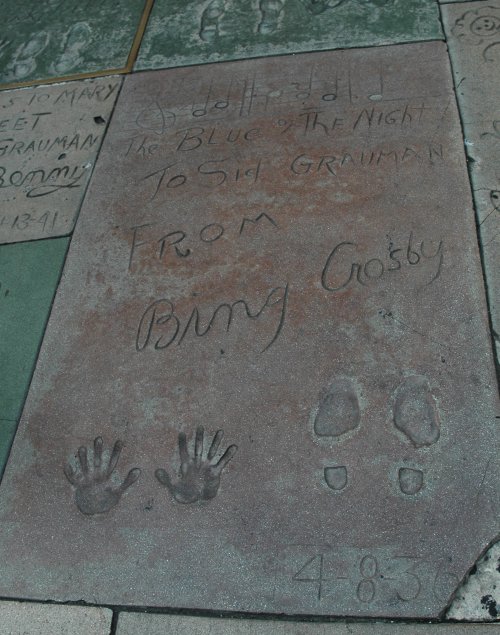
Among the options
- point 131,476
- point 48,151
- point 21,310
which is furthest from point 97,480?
point 48,151

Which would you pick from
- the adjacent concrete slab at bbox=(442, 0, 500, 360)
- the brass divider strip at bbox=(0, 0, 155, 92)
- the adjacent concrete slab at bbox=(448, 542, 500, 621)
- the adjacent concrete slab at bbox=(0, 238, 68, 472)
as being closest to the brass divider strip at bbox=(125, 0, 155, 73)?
the brass divider strip at bbox=(0, 0, 155, 92)

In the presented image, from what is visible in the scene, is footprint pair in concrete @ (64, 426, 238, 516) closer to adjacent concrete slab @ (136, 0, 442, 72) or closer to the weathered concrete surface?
the weathered concrete surface

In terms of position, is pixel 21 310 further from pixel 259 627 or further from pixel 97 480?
pixel 259 627

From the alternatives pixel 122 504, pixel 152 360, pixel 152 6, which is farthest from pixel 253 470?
pixel 152 6

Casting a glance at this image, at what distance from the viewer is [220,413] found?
232cm

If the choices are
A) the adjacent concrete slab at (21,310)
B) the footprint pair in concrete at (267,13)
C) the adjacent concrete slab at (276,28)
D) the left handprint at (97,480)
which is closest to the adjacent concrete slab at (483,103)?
the adjacent concrete slab at (276,28)

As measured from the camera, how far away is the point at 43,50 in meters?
4.16

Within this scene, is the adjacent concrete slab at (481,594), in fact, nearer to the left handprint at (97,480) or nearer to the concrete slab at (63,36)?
the left handprint at (97,480)

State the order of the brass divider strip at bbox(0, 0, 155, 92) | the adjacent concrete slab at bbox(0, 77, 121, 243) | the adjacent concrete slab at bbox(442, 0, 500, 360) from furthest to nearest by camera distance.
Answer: the brass divider strip at bbox(0, 0, 155, 92), the adjacent concrete slab at bbox(0, 77, 121, 243), the adjacent concrete slab at bbox(442, 0, 500, 360)

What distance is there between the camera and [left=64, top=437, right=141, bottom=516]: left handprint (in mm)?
2178

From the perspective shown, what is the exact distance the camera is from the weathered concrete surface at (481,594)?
72.4 inches

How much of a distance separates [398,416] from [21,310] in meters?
1.75

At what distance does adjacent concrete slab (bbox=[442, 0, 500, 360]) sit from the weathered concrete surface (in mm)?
797

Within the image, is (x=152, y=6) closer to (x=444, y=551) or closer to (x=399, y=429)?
(x=399, y=429)
